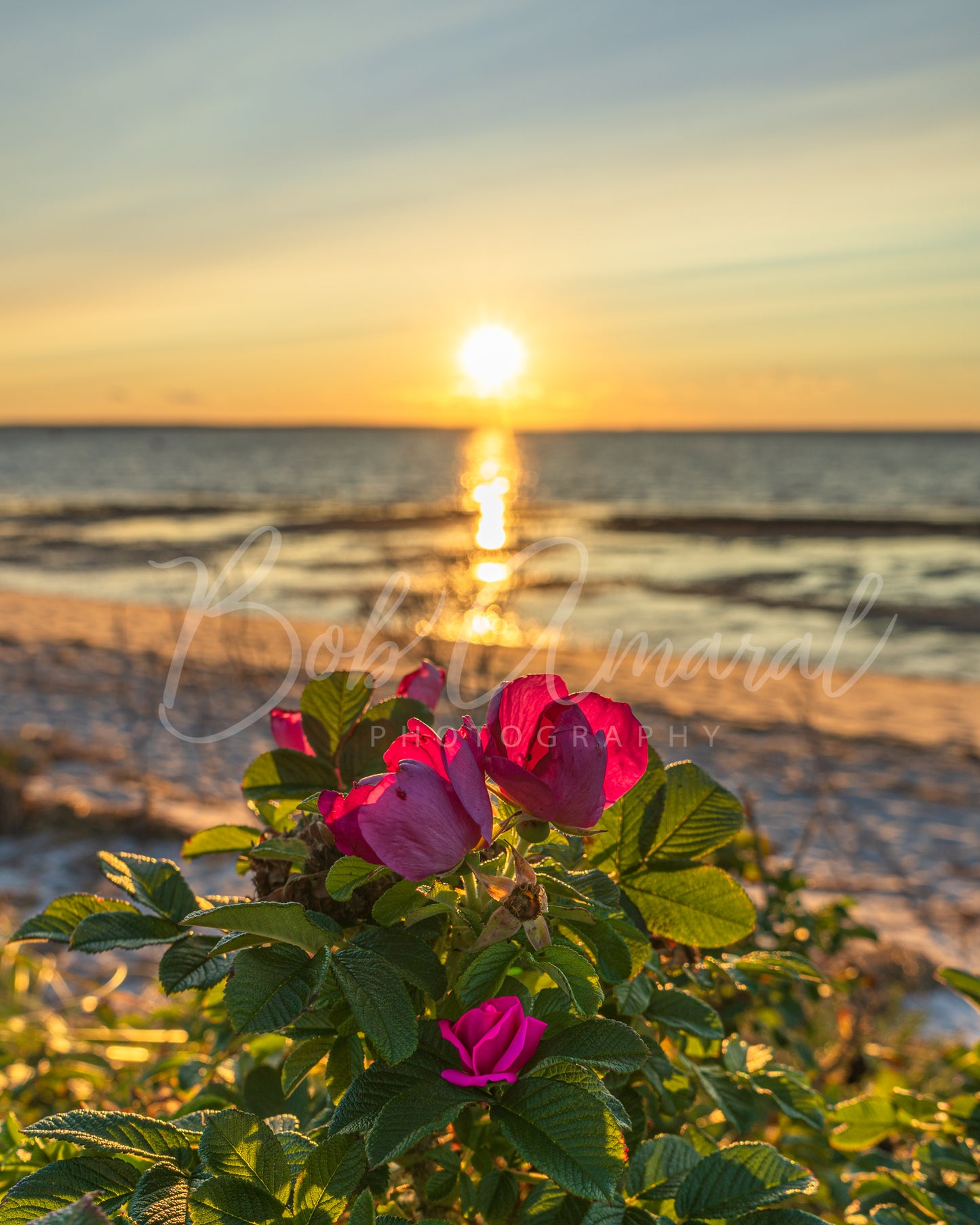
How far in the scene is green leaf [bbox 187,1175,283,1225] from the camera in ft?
2.12

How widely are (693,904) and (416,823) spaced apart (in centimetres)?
37

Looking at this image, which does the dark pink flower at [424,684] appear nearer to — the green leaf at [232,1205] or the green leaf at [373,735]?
the green leaf at [373,735]

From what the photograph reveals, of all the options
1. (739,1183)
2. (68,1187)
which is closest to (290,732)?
(68,1187)

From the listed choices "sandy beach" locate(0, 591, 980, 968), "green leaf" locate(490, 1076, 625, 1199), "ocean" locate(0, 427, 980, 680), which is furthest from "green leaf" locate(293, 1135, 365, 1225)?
"ocean" locate(0, 427, 980, 680)

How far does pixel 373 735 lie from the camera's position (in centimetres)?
97

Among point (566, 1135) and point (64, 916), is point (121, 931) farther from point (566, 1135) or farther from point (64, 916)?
point (566, 1135)

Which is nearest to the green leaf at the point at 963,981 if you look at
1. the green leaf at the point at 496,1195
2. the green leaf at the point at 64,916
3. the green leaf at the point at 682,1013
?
the green leaf at the point at 682,1013

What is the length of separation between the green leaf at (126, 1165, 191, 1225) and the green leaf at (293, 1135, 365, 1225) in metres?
0.08

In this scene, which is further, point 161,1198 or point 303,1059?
point 303,1059

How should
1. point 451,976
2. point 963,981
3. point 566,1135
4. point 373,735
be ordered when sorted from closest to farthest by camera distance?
point 566,1135 < point 451,976 < point 373,735 < point 963,981

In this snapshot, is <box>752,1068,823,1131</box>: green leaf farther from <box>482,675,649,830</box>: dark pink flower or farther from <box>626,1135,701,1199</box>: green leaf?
<box>482,675,649,830</box>: dark pink flower

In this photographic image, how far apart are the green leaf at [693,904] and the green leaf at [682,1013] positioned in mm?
52

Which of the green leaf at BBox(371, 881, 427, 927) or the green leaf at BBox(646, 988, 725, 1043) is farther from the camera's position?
the green leaf at BBox(646, 988, 725, 1043)

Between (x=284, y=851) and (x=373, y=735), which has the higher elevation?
(x=373, y=735)
